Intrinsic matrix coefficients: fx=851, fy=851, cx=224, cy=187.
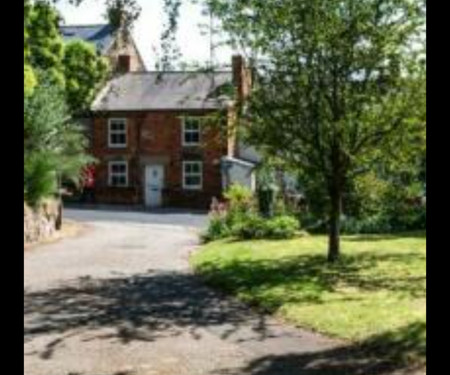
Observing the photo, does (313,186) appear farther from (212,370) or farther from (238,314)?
(212,370)

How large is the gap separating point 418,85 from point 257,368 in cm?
1011

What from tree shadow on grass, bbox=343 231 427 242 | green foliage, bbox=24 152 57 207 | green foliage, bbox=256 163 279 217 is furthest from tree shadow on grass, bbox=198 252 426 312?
green foliage, bbox=256 163 279 217

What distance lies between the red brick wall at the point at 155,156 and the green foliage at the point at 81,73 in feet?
5.84

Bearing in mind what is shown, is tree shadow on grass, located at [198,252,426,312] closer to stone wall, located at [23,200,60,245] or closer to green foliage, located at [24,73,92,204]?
stone wall, located at [23,200,60,245]

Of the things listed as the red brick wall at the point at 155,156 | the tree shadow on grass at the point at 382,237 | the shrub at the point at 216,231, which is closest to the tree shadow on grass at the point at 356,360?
the tree shadow on grass at the point at 382,237

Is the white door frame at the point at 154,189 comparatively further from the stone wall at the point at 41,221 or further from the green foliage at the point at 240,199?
the stone wall at the point at 41,221

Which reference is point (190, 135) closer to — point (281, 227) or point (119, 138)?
point (119, 138)

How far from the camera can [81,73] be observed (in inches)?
1876

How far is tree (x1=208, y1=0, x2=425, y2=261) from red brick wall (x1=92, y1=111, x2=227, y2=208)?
27.2 m

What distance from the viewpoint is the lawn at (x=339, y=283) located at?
11836 millimetres

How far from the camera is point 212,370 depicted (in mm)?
9703

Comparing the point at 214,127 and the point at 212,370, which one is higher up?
the point at 214,127
